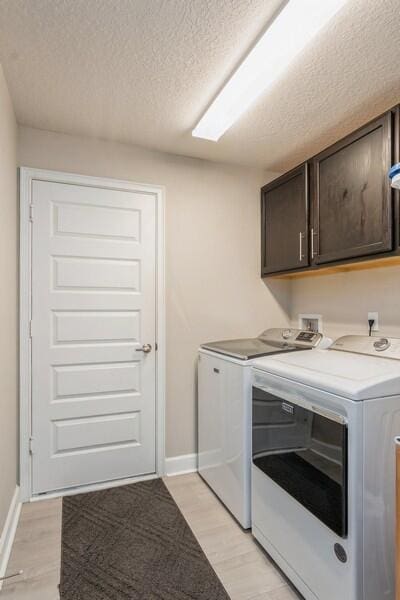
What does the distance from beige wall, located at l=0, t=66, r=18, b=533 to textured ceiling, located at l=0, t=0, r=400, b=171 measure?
24cm

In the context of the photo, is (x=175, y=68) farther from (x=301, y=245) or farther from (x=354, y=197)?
(x=301, y=245)

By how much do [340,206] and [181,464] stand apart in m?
2.13

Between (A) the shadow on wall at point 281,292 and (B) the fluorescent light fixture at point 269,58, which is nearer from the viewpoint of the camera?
(B) the fluorescent light fixture at point 269,58

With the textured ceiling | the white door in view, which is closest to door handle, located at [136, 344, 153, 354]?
the white door

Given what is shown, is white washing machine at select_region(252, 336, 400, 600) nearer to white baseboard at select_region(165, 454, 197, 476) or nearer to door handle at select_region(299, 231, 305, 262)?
door handle at select_region(299, 231, 305, 262)

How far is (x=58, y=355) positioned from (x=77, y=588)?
1.26 m

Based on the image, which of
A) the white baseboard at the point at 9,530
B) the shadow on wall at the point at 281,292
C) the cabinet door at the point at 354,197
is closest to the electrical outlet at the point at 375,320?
the cabinet door at the point at 354,197

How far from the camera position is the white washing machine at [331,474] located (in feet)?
4.04

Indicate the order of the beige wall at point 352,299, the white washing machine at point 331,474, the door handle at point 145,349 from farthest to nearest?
the door handle at point 145,349
the beige wall at point 352,299
the white washing machine at point 331,474

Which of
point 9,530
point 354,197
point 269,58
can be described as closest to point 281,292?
point 354,197

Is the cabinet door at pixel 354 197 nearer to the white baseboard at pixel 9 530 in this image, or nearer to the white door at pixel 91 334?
the white door at pixel 91 334

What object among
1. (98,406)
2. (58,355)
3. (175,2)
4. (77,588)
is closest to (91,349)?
(58,355)

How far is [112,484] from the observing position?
7.90 ft

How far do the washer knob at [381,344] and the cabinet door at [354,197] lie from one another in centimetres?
50
